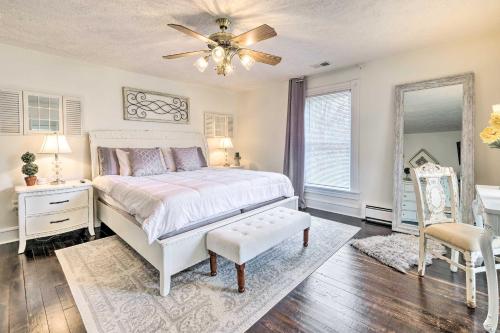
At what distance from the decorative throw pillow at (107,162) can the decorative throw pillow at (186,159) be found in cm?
92

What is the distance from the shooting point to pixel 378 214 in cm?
370

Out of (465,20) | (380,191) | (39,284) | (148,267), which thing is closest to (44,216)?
(39,284)

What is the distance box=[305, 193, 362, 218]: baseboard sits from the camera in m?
4.00

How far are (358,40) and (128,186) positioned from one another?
3.23 m

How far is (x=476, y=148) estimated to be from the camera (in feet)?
9.55

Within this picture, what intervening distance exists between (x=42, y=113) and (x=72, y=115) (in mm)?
339

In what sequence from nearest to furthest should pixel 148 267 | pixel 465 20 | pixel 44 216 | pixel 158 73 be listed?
1. pixel 148 267
2. pixel 465 20
3. pixel 44 216
4. pixel 158 73

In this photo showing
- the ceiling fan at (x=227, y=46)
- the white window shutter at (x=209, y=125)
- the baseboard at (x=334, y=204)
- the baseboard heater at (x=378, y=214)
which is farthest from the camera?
the white window shutter at (x=209, y=125)

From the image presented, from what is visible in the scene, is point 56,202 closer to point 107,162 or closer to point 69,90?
point 107,162

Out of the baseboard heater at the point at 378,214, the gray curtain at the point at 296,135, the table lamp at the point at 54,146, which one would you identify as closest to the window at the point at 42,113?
the table lamp at the point at 54,146

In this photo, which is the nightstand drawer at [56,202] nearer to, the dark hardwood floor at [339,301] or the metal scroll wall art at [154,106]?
the dark hardwood floor at [339,301]

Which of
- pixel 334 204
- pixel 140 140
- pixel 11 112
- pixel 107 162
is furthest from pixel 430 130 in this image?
pixel 11 112

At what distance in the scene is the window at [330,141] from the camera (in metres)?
4.03

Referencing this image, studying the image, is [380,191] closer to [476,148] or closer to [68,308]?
[476,148]
